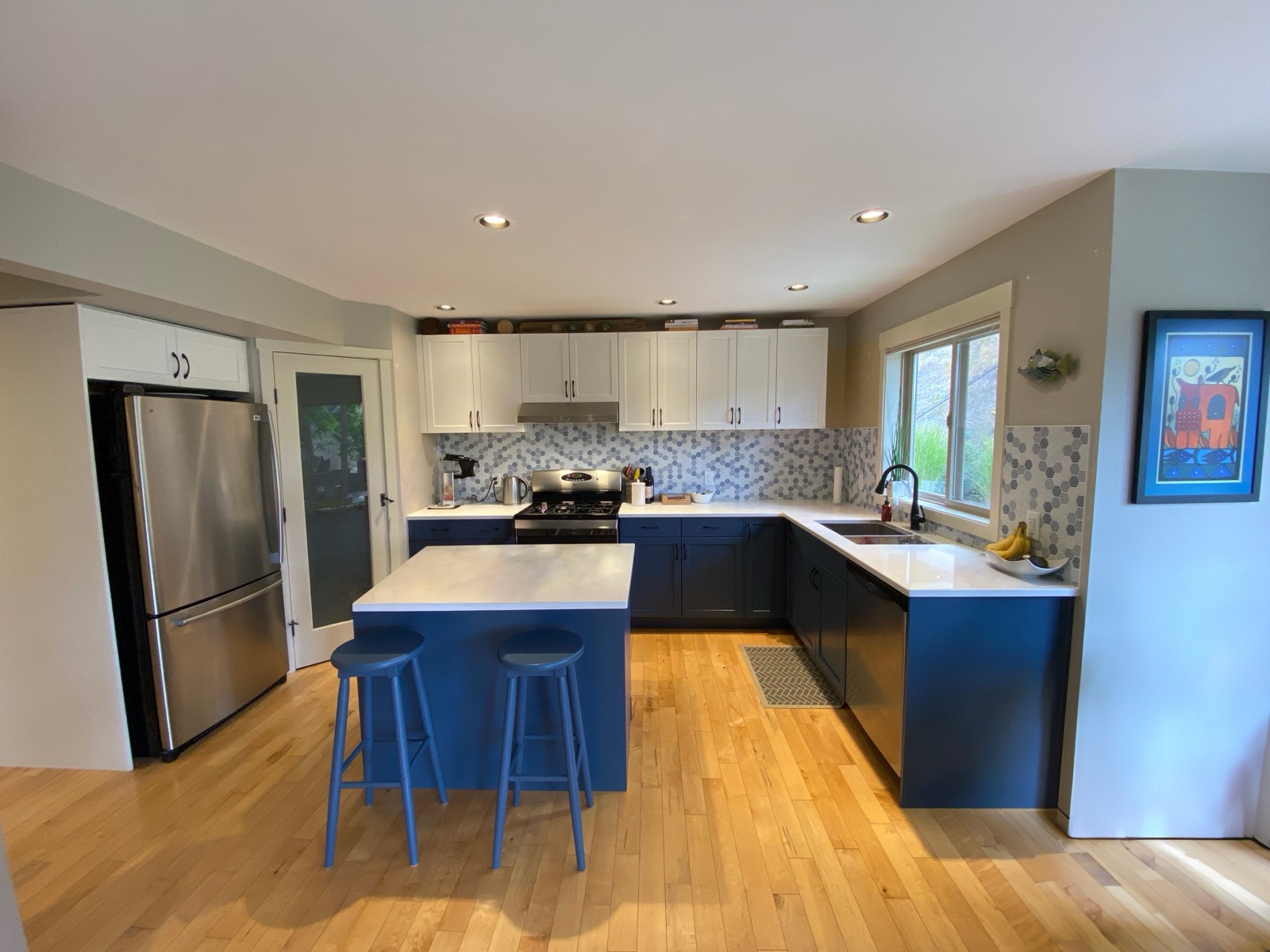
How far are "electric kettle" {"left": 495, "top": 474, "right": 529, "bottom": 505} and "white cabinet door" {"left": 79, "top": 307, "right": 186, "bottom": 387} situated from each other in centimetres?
197

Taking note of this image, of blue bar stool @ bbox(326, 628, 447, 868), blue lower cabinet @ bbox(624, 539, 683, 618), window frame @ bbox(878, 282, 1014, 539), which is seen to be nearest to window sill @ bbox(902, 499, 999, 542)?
window frame @ bbox(878, 282, 1014, 539)

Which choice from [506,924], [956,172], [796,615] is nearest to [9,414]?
[506,924]

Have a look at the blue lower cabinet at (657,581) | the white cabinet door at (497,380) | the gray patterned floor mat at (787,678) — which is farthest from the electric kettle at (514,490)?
the gray patterned floor mat at (787,678)

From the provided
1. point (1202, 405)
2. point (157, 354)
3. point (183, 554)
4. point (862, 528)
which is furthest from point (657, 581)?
point (157, 354)

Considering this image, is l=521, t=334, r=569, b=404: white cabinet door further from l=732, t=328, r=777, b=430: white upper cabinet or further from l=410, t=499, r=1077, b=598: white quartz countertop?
l=732, t=328, r=777, b=430: white upper cabinet

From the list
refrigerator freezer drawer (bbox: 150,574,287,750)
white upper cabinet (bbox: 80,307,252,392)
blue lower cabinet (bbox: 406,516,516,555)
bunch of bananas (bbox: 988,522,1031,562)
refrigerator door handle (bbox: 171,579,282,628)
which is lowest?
refrigerator freezer drawer (bbox: 150,574,287,750)

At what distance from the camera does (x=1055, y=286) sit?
1.86 metres

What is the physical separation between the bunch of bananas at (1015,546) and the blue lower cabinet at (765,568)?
152cm

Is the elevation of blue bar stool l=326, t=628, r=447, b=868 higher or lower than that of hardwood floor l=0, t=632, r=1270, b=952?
higher

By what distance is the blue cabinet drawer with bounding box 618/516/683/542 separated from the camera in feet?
11.6

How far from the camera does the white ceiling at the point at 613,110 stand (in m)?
1.02

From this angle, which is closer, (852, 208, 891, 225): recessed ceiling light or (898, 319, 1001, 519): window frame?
(852, 208, 891, 225): recessed ceiling light

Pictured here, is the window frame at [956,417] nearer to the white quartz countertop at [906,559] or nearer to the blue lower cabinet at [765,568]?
the white quartz countertop at [906,559]

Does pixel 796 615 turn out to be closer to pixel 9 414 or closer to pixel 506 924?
pixel 506 924
